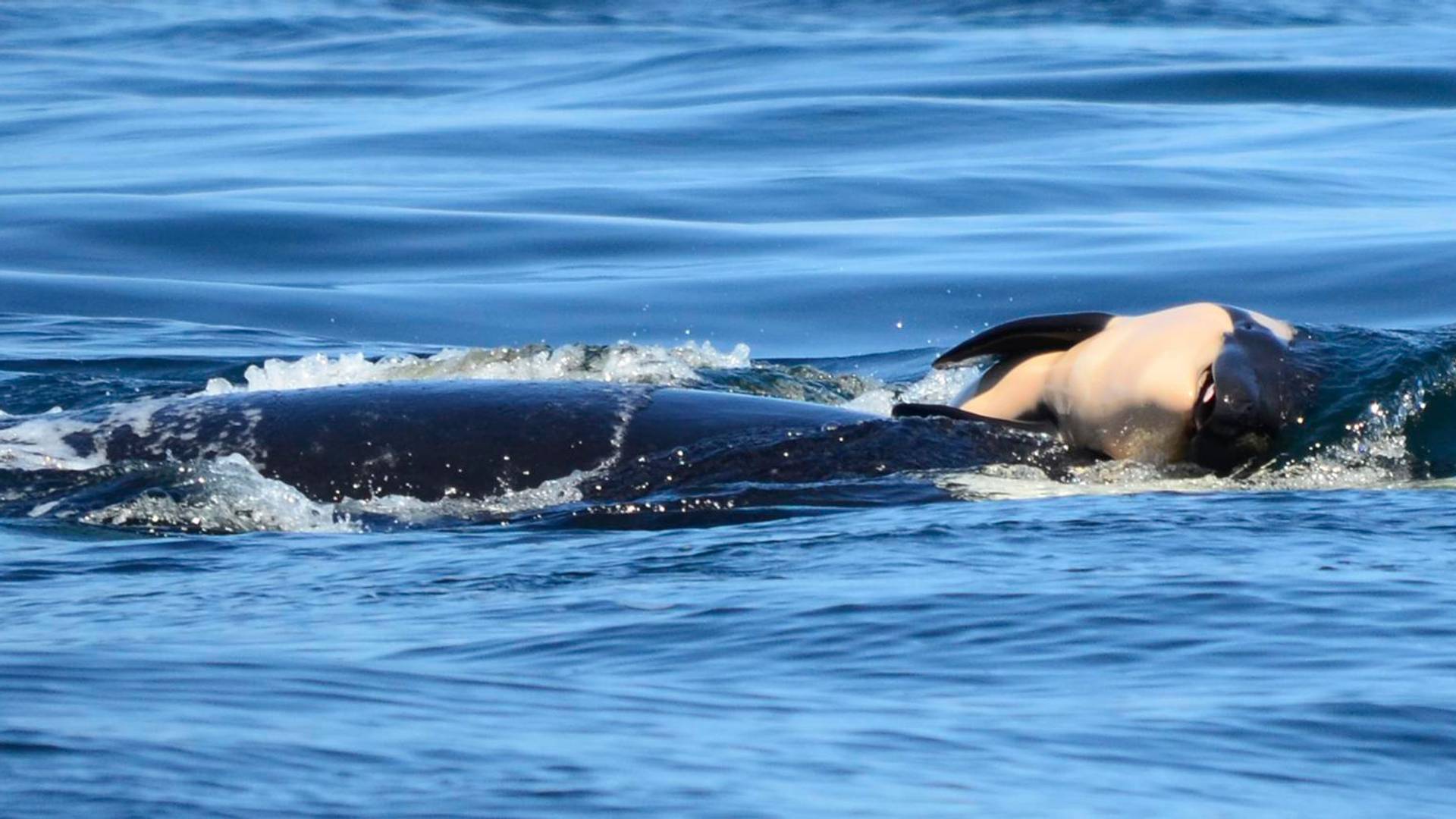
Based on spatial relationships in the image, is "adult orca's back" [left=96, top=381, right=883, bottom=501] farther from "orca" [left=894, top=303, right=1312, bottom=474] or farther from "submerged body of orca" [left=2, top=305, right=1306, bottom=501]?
"orca" [left=894, top=303, right=1312, bottom=474]

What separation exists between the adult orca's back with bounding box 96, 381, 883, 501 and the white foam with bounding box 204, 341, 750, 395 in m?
1.47

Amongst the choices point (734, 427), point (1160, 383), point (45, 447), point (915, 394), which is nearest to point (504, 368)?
point (915, 394)

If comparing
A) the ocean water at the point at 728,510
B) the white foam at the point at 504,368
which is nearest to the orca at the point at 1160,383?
the ocean water at the point at 728,510

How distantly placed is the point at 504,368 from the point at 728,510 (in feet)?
8.13

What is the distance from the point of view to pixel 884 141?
2062 centimetres

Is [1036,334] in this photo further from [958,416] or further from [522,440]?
[522,440]

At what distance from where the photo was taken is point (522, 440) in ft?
22.4

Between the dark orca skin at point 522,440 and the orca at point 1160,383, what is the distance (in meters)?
0.15

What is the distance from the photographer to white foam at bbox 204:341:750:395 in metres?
8.78

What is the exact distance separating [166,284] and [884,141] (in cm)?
812

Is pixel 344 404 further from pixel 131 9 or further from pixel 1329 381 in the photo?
pixel 131 9

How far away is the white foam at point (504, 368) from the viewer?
8781mm

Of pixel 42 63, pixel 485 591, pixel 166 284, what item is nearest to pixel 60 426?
pixel 485 591

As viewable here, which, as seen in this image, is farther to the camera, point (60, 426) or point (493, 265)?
point (493, 265)
